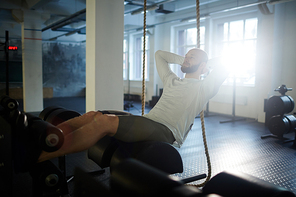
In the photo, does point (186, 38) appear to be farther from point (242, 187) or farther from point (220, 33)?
point (242, 187)

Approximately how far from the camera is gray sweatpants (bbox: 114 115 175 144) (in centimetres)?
171

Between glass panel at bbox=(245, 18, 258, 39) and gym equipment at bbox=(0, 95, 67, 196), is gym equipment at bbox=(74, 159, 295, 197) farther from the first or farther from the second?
glass panel at bbox=(245, 18, 258, 39)

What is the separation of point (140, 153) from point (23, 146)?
661mm

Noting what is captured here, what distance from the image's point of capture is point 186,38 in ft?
27.2

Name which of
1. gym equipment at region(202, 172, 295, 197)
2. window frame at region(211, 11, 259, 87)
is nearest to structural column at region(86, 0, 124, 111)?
gym equipment at region(202, 172, 295, 197)

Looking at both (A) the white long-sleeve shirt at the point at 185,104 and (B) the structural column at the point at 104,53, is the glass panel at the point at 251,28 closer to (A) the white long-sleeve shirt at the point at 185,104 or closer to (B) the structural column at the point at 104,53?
(B) the structural column at the point at 104,53

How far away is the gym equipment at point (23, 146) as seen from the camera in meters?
1.34

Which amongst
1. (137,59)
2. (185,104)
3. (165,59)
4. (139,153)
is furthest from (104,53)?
(137,59)

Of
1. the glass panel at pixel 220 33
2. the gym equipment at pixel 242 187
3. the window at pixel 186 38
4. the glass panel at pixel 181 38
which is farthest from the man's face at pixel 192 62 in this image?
the glass panel at pixel 181 38

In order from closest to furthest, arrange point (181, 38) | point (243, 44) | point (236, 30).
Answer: point (243, 44), point (236, 30), point (181, 38)

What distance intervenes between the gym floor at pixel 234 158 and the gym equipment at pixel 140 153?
0.56 metres

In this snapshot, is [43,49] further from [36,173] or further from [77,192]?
[77,192]

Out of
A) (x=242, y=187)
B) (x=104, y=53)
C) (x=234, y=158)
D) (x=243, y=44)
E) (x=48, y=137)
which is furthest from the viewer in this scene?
(x=243, y=44)

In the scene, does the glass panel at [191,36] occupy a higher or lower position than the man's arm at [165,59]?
higher
